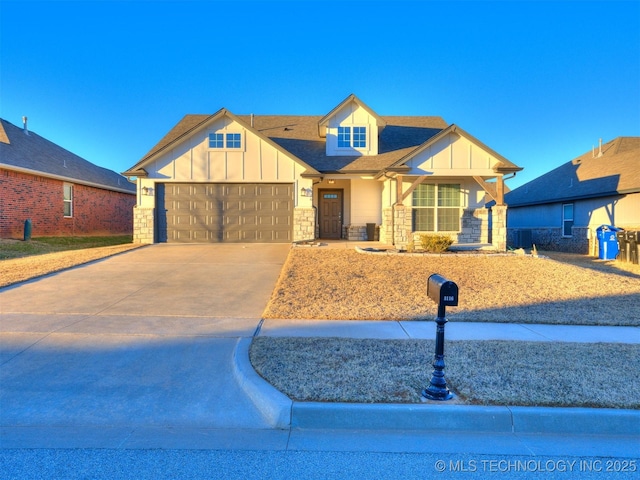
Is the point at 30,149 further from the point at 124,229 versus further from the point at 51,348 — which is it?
the point at 51,348

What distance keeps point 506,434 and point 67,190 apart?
22.0m

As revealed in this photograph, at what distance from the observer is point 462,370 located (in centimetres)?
450

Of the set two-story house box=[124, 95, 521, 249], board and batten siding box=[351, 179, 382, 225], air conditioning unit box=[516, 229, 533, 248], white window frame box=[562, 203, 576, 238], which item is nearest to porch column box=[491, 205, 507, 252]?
two-story house box=[124, 95, 521, 249]

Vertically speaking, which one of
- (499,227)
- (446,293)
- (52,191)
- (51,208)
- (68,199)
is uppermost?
(52,191)

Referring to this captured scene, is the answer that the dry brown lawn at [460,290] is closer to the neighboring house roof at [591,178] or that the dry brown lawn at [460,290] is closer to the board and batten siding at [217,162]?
the board and batten siding at [217,162]

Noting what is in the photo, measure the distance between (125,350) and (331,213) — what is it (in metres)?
13.9

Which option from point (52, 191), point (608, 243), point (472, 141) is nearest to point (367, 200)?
point (472, 141)

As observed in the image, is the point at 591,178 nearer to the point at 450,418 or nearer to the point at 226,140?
the point at 226,140

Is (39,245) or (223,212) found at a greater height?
(223,212)

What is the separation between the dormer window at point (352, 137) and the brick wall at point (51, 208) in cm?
1362

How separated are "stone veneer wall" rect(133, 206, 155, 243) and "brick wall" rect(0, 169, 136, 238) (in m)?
5.29

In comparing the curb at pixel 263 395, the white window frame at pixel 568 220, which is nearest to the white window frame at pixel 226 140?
the curb at pixel 263 395

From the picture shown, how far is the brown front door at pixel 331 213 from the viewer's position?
18391 millimetres

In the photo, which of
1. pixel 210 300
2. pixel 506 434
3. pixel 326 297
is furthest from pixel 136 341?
pixel 506 434
